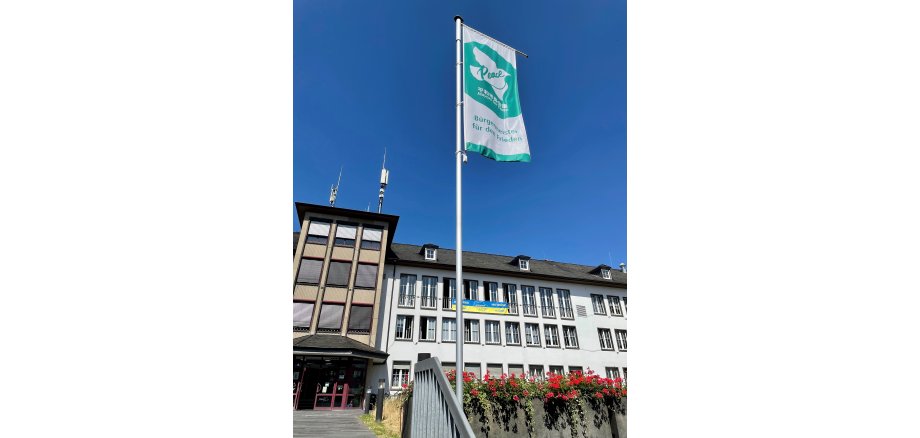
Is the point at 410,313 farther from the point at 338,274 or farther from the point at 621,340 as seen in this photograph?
the point at 621,340

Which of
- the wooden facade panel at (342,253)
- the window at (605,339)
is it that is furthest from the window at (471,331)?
the window at (605,339)

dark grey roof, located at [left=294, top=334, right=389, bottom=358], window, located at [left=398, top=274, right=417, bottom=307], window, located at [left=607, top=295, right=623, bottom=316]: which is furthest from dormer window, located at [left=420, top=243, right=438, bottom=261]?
window, located at [left=607, top=295, right=623, bottom=316]

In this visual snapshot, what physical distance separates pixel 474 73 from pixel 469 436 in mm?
4776

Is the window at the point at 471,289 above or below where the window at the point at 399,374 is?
above

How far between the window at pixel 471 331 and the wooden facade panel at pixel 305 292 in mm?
9024

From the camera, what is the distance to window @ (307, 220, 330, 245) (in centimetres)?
2180

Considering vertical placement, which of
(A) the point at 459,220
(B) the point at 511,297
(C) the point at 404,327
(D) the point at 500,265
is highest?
(D) the point at 500,265

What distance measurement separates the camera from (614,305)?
91.9ft

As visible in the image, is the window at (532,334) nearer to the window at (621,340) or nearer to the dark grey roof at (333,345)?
the window at (621,340)

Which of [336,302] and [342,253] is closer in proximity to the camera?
[336,302]

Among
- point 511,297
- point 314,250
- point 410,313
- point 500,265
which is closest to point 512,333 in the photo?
point 511,297

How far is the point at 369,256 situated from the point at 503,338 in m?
9.86

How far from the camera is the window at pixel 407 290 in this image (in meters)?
22.6

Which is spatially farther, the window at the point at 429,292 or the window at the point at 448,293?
the window at the point at 448,293
